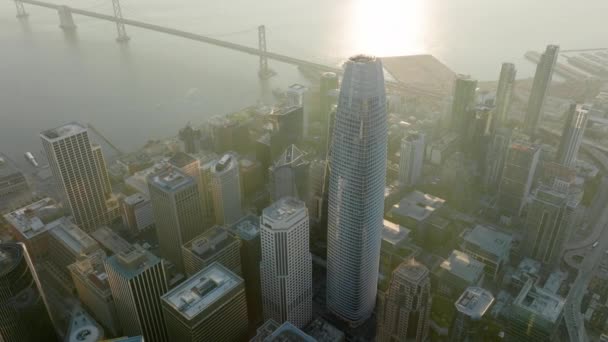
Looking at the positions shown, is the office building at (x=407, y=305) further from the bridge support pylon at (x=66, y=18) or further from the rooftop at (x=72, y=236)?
the bridge support pylon at (x=66, y=18)

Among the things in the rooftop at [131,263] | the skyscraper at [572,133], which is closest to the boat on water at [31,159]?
the rooftop at [131,263]

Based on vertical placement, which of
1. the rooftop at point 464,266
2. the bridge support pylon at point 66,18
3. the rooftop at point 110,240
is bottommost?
the rooftop at point 110,240

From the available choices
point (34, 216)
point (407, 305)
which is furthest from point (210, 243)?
point (34, 216)

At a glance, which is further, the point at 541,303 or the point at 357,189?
the point at 541,303

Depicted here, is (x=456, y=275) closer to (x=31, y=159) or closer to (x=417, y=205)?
(x=417, y=205)

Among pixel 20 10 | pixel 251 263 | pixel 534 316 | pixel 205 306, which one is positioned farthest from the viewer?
pixel 20 10

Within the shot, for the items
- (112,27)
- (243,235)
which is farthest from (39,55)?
(243,235)
